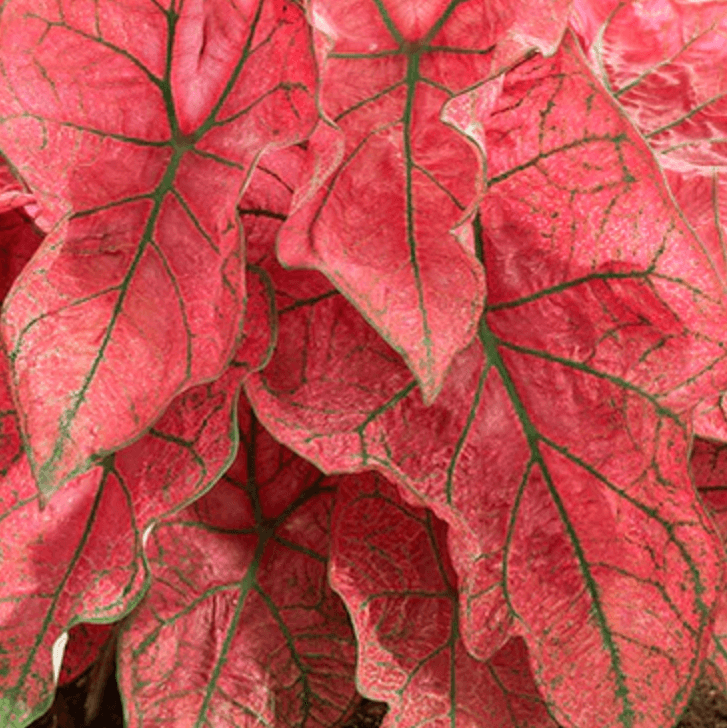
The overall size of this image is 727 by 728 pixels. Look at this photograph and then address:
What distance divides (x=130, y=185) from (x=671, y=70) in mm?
619

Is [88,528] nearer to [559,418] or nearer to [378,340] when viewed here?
[378,340]

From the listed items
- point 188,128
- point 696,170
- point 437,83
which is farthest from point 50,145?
point 696,170

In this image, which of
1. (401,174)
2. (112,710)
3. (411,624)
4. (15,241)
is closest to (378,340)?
(401,174)

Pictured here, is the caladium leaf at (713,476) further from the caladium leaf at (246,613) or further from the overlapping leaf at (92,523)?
the overlapping leaf at (92,523)

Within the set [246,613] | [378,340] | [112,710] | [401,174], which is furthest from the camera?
[112,710]

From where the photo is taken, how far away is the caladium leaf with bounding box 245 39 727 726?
868mm

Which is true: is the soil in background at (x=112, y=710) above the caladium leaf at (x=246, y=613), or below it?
below

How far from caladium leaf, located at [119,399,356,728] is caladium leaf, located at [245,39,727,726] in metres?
0.22

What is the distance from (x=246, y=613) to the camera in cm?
109

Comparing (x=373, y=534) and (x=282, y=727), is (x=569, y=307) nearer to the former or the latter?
(x=373, y=534)

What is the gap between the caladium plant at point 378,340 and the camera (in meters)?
0.82

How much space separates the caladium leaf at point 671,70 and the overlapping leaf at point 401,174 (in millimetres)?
276

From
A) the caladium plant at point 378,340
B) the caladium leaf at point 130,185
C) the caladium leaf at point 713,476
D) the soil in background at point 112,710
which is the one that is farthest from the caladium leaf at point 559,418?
the soil in background at point 112,710

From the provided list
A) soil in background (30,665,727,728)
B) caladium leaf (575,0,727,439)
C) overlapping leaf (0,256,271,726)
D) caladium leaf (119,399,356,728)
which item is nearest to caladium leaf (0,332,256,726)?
overlapping leaf (0,256,271,726)
